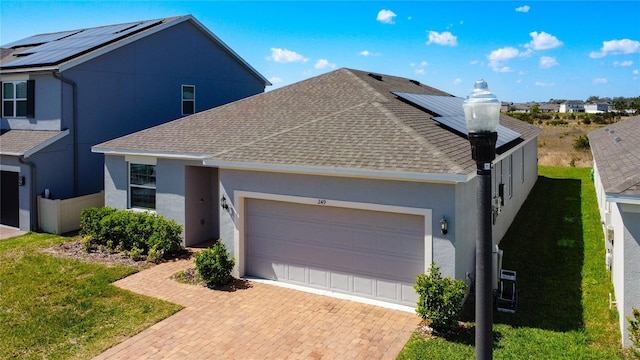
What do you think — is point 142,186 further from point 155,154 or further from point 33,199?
point 33,199

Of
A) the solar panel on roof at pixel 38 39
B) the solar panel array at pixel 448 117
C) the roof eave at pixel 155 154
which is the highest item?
the solar panel on roof at pixel 38 39

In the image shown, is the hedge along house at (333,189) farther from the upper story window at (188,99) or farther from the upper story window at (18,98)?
the upper story window at (188,99)

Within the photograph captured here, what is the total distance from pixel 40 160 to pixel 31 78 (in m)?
3.48

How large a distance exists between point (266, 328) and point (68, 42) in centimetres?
1776

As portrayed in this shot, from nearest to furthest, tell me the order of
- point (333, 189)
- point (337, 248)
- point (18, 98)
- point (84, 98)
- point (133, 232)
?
point (333, 189)
point (337, 248)
point (133, 232)
point (84, 98)
point (18, 98)

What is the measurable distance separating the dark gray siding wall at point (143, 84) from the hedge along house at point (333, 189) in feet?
→ 10.3

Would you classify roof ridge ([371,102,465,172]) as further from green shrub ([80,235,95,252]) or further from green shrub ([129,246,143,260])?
green shrub ([80,235,95,252])

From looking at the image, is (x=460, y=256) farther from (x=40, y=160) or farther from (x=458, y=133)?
(x=40, y=160)

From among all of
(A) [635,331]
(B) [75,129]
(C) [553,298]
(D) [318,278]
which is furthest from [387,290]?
(B) [75,129]

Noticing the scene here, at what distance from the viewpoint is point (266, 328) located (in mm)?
8828

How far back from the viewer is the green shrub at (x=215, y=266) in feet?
35.7

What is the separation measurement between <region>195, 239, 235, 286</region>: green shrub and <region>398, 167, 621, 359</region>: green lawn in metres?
4.70

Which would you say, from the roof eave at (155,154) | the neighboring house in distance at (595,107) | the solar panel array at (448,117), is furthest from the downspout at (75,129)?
the neighboring house in distance at (595,107)

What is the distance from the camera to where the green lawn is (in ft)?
25.6
